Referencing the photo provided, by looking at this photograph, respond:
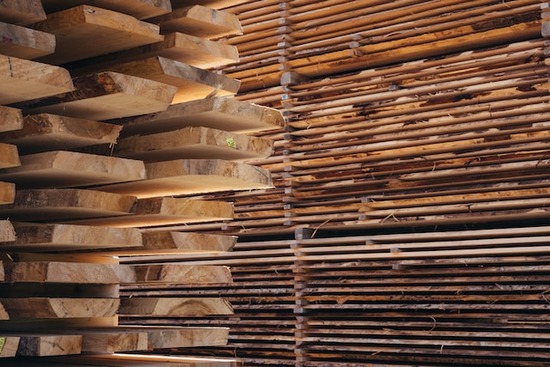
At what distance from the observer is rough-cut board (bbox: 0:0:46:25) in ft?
8.98

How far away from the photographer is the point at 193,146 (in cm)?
300

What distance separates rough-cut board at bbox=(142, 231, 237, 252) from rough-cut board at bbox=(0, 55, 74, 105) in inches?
23.9

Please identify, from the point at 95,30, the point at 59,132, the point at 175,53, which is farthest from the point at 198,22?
the point at 59,132

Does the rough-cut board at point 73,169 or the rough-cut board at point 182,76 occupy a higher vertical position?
the rough-cut board at point 182,76

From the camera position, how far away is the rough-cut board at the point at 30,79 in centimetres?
260

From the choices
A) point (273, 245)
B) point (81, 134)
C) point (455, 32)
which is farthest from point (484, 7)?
point (81, 134)

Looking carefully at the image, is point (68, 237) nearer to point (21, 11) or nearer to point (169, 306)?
point (169, 306)

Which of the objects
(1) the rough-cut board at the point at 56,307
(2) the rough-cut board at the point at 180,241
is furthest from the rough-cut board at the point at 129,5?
(1) the rough-cut board at the point at 56,307

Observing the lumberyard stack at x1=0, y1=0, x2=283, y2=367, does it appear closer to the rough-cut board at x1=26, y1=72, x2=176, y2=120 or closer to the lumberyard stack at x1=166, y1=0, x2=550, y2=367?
the rough-cut board at x1=26, y1=72, x2=176, y2=120

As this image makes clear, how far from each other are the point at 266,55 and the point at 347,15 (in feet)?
1.85

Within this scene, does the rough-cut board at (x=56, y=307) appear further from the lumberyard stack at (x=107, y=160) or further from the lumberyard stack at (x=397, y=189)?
the lumberyard stack at (x=397, y=189)

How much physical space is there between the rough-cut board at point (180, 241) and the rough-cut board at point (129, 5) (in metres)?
0.65

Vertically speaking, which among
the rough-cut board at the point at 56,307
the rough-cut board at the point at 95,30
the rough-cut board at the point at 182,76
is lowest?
the rough-cut board at the point at 56,307

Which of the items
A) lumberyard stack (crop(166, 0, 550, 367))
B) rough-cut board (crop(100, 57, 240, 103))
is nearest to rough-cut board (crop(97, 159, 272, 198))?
rough-cut board (crop(100, 57, 240, 103))
